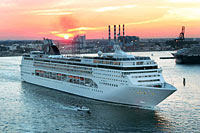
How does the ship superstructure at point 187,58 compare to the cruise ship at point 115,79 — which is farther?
the ship superstructure at point 187,58

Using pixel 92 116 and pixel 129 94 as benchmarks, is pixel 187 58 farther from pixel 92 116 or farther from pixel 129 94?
pixel 92 116

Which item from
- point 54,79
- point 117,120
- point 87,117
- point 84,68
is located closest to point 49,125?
point 87,117

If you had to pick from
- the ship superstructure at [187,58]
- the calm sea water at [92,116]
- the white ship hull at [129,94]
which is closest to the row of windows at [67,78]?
the white ship hull at [129,94]

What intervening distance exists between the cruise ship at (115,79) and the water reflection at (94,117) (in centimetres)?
96

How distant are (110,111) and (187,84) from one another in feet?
62.3

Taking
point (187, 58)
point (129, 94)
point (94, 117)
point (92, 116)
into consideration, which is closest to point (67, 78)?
point (92, 116)

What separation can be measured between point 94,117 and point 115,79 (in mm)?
4081

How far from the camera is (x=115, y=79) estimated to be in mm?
25453

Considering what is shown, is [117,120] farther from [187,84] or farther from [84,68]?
[187,84]

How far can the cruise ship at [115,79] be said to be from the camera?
2411 cm

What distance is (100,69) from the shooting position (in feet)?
90.9

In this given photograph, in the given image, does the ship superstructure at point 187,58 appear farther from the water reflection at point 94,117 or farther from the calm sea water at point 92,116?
the water reflection at point 94,117

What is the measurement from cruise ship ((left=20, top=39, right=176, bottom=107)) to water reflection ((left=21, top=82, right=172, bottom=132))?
96 cm

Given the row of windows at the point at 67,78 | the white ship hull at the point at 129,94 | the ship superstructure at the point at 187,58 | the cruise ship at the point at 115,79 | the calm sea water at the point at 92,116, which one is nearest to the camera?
the calm sea water at the point at 92,116
